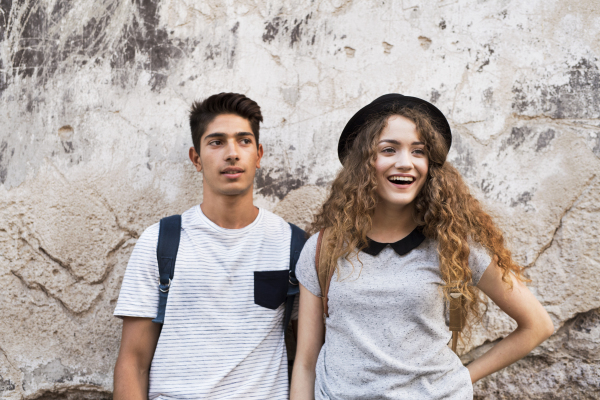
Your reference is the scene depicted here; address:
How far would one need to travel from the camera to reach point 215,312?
1878 mm

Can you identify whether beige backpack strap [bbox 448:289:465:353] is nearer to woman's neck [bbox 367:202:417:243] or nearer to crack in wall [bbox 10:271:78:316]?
woman's neck [bbox 367:202:417:243]

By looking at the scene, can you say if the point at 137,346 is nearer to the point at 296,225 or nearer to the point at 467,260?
the point at 296,225

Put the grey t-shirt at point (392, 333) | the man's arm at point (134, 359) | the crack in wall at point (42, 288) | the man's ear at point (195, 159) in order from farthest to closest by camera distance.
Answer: the crack in wall at point (42, 288) < the man's ear at point (195, 159) < the man's arm at point (134, 359) < the grey t-shirt at point (392, 333)

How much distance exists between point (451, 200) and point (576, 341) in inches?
44.7

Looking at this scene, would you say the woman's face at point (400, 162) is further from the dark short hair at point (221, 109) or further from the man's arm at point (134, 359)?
the man's arm at point (134, 359)

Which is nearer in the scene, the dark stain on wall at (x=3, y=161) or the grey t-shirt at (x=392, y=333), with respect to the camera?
the grey t-shirt at (x=392, y=333)

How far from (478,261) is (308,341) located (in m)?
0.68

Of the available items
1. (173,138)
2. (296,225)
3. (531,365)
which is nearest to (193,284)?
(296,225)

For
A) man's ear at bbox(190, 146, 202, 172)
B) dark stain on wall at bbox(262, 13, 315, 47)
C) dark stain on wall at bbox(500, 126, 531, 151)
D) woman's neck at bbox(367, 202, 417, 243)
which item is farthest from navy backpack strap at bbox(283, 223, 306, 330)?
dark stain on wall at bbox(500, 126, 531, 151)

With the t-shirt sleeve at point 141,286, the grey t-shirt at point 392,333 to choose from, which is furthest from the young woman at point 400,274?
the t-shirt sleeve at point 141,286

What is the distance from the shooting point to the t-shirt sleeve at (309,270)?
1.67 meters

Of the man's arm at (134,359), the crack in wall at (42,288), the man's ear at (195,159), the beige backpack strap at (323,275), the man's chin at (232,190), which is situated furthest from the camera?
the crack in wall at (42,288)

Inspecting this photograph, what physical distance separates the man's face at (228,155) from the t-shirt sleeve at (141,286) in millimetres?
376

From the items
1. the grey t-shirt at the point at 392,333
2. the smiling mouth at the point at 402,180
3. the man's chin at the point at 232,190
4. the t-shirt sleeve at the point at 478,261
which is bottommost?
the grey t-shirt at the point at 392,333
